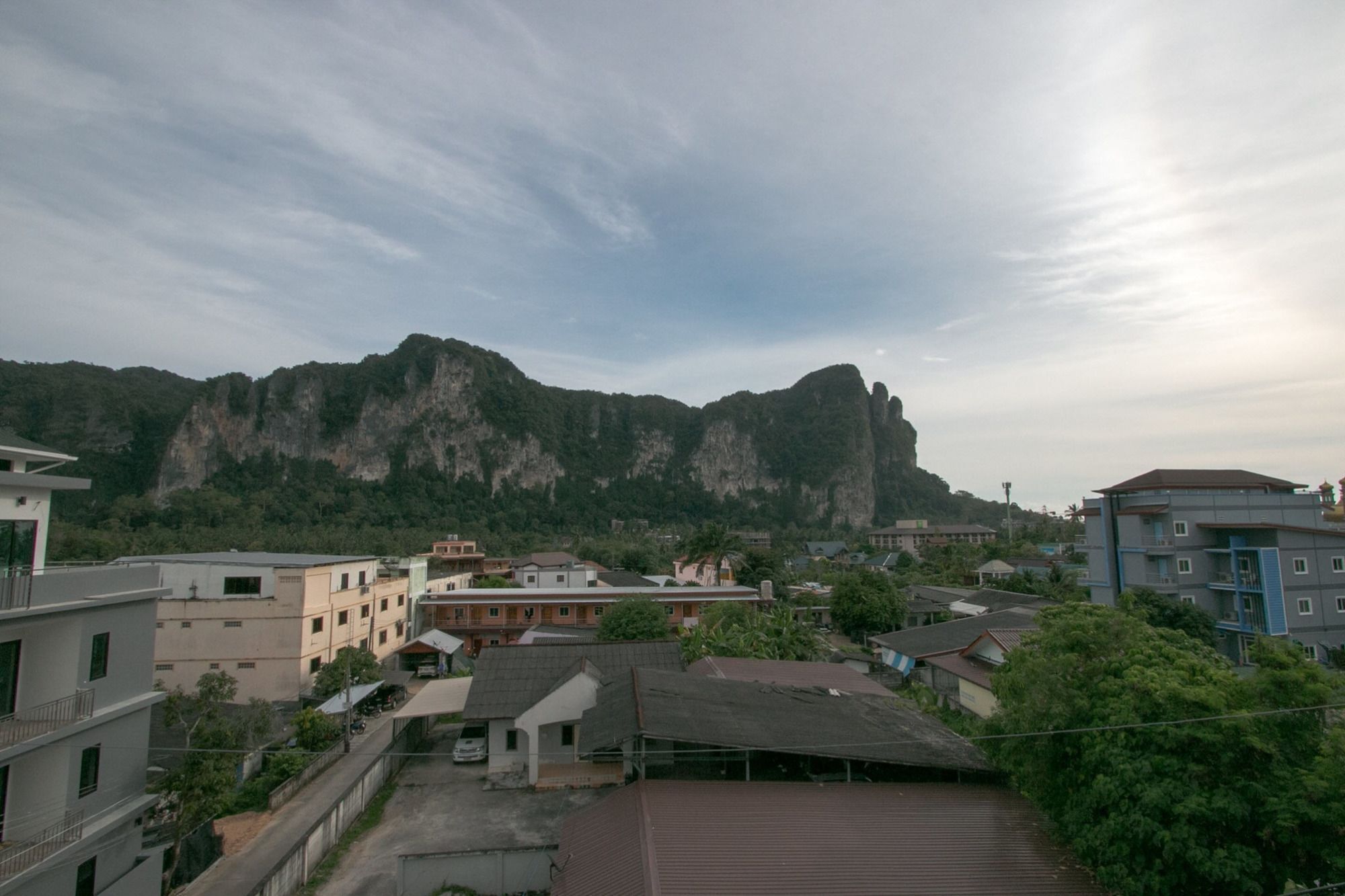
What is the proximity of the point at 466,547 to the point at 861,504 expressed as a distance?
7750 cm

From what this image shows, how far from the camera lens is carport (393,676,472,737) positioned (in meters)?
16.0

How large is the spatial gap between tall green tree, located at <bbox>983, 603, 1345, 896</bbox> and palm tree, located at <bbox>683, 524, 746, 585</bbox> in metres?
30.9

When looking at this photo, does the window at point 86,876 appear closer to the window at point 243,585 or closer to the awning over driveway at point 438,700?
the awning over driveway at point 438,700

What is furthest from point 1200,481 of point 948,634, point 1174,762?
point 1174,762

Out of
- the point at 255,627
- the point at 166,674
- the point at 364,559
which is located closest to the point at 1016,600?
the point at 364,559

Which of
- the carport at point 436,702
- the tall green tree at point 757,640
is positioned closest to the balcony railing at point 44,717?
the carport at point 436,702

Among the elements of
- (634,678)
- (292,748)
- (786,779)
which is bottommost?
(292,748)

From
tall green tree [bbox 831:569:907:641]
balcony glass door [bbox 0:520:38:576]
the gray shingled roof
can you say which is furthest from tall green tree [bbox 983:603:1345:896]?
tall green tree [bbox 831:569:907:641]

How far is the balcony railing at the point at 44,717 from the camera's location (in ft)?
28.7

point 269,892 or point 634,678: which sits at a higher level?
point 634,678

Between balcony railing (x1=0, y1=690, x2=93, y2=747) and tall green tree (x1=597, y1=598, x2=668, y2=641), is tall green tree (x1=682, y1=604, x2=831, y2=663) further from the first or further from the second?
balcony railing (x1=0, y1=690, x2=93, y2=747)

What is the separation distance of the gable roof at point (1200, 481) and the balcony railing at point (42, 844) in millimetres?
33878

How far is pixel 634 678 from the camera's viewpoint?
1194 cm

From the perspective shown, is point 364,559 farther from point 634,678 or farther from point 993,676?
point 993,676
